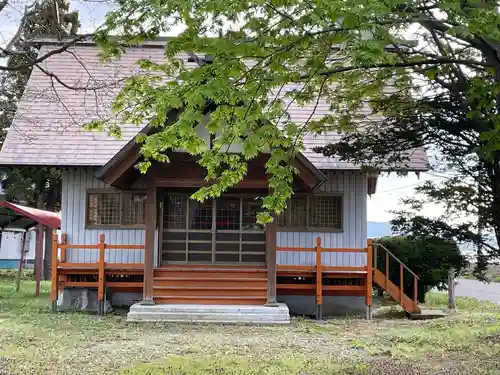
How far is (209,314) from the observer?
38.8 ft

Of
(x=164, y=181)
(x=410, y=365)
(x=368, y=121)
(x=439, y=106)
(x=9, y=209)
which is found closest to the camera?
(x=410, y=365)

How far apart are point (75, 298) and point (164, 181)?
398 cm

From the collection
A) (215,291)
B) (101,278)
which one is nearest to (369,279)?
(215,291)

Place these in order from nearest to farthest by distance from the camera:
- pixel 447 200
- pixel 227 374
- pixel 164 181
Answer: pixel 227 374
pixel 447 200
pixel 164 181

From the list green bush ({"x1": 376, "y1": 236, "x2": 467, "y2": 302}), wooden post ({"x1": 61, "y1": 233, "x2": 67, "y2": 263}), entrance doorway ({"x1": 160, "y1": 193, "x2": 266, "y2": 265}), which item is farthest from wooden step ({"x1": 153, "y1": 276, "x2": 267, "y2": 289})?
green bush ({"x1": 376, "y1": 236, "x2": 467, "y2": 302})

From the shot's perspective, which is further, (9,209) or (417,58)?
(9,209)

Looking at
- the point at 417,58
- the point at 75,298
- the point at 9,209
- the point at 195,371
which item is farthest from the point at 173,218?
the point at 417,58

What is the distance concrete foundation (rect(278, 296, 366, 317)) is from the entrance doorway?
1217 millimetres

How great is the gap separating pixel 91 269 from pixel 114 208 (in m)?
1.73

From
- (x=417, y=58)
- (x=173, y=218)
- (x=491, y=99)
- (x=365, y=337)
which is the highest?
(x=417, y=58)

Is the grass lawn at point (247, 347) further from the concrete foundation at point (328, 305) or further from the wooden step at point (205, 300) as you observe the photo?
the concrete foundation at point (328, 305)

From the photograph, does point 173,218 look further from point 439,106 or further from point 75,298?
point 439,106

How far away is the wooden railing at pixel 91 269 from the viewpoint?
12773mm

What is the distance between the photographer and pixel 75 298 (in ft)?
45.1
